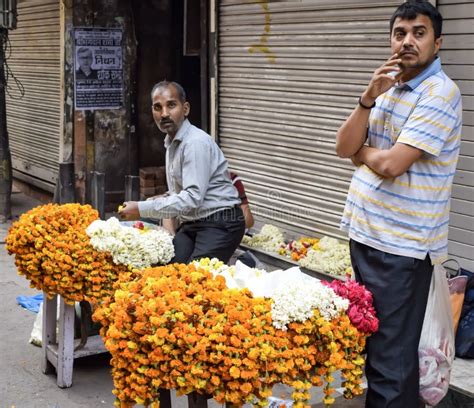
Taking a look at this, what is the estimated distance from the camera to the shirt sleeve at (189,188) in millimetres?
4758

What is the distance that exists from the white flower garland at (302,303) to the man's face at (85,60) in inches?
298

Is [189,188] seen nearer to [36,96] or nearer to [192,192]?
[192,192]

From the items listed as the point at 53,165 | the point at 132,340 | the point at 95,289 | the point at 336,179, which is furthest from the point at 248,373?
the point at 53,165

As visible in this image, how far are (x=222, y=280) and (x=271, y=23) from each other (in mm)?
4948

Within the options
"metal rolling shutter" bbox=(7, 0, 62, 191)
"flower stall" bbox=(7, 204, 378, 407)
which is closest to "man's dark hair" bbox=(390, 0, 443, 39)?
"flower stall" bbox=(7, 204, 378, 407)

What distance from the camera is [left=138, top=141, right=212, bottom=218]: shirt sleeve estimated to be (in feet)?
15.6

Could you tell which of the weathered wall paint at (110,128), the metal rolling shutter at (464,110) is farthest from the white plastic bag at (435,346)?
the weathered wall paint at (110,128)

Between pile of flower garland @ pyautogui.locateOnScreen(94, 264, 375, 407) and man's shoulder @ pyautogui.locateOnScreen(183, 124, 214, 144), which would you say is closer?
pile of flower garland @ pyautogui.locateOnScreen(94, 264, 375, 407)

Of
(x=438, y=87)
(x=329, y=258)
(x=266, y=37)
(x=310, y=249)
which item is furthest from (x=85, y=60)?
(x=438, y=87)

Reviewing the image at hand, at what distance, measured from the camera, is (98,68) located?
405 inches

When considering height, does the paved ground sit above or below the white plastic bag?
below

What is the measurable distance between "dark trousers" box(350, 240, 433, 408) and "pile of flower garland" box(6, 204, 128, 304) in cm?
183

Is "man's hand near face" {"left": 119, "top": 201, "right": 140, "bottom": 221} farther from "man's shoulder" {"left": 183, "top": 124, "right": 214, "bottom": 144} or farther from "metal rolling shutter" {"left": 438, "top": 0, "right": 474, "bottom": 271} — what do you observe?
"metal rolling shutter" {"left": 438, "top": 0, "right": 474, "bottom": 271}

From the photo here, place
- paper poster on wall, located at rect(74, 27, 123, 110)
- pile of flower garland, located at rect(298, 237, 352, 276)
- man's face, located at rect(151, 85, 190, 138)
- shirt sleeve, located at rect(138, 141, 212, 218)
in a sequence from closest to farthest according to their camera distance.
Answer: shirt sleeve, located at rect(138, 141, 212, 218) → man's face, located at rect(151, 85, 190, 138) → pile of flower garland, located at rect(298, 237, 352, 276) → paper poster on wall, located at rect(74, 27, 123, 110)
